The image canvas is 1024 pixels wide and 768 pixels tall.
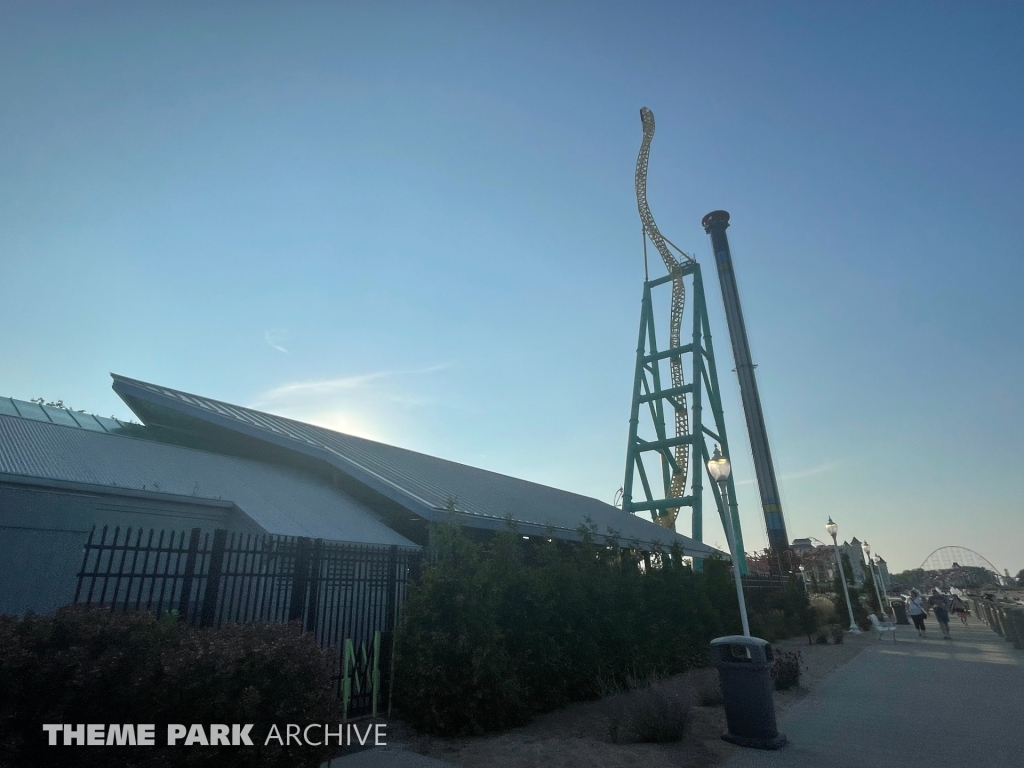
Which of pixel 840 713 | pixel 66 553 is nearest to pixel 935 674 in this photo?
pixel 840 713

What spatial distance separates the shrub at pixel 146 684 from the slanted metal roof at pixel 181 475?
4.92m

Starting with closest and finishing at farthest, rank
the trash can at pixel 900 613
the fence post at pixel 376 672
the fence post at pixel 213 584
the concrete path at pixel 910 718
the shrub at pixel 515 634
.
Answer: the concrete path at pixel 910 718
the fence post at pixel 213 584
the shrub at pixel 515 634
the fence post at pixel 376 672
the trash can at pixel 900 613

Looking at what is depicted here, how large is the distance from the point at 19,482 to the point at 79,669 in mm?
5450

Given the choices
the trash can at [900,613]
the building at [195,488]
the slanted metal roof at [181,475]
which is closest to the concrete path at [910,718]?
the building at [195,488]

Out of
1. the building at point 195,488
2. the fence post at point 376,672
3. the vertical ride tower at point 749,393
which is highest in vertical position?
the vertical ride tower at point 749,393

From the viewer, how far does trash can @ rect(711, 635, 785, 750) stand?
7.47 metres

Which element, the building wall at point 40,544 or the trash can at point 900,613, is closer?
the building wall at point 40,544

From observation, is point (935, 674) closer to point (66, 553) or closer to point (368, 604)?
point (368, 604)

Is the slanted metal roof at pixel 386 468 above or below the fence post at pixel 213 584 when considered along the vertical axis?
above

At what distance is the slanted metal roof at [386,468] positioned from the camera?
41.2ft

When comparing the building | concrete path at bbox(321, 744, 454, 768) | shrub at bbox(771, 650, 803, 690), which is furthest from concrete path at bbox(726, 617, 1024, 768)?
the building

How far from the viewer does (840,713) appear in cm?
914

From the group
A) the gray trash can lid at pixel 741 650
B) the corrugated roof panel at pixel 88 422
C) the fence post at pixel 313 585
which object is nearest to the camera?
the gray trash can lid at pixel 741 650

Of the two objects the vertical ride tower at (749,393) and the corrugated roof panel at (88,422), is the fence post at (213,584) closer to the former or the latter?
the corrugated roof panel at (88,422)
